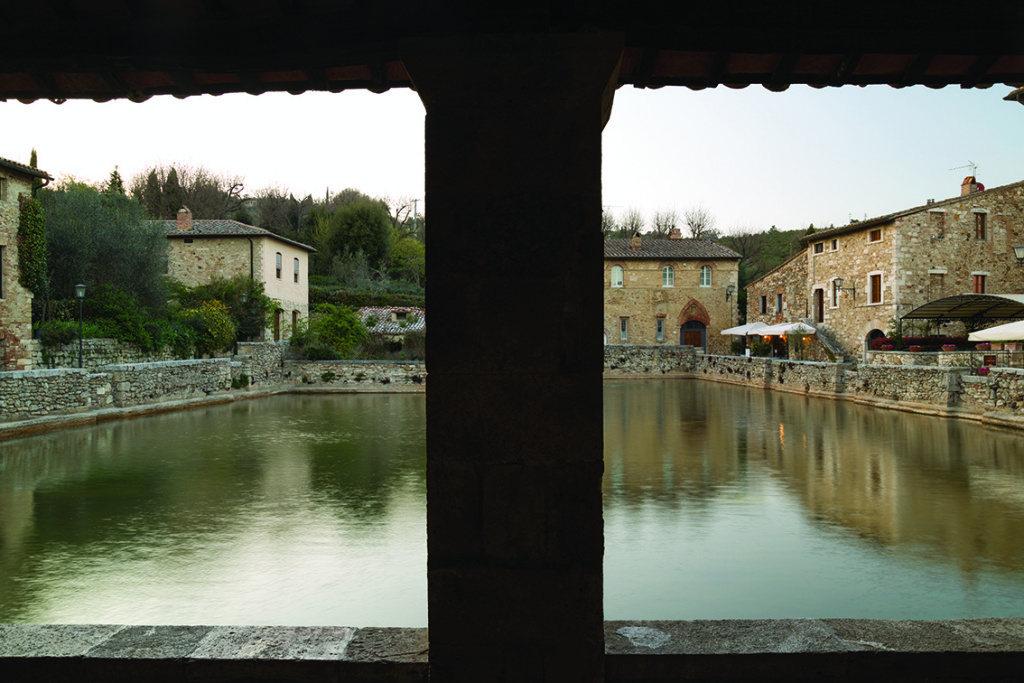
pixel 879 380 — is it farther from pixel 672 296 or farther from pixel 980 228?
pixel 672 296

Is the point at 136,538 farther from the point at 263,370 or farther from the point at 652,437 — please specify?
the point at 263,370

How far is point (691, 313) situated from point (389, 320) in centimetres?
1586

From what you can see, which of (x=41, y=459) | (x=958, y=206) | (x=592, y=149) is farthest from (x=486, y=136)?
(x=958, y=206)

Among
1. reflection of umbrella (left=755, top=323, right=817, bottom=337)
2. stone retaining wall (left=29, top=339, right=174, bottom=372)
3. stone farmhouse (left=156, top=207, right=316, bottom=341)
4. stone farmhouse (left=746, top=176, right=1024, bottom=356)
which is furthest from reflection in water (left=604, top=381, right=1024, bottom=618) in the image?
stone farmhouse (left=156, top=207, right=316, bottom=341)

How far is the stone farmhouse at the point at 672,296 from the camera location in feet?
116

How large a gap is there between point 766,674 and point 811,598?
3265 millimetres

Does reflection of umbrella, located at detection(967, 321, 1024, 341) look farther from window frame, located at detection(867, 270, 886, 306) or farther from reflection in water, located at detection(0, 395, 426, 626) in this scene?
reflection in water, located at detection(0, 395, 426, 626)

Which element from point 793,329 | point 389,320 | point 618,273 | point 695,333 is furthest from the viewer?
point 695,333

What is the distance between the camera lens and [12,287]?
1728 centimetres

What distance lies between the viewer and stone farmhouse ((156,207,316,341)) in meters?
26.1

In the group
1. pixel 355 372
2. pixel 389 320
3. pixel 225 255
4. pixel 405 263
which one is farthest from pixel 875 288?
pixel 405 263

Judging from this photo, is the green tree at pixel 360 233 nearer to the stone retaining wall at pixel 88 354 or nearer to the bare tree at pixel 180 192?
the bare tree at pixel 180 192

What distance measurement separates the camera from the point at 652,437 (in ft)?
41.5

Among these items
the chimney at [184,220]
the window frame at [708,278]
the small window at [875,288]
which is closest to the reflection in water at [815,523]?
the small window at [875,288]
